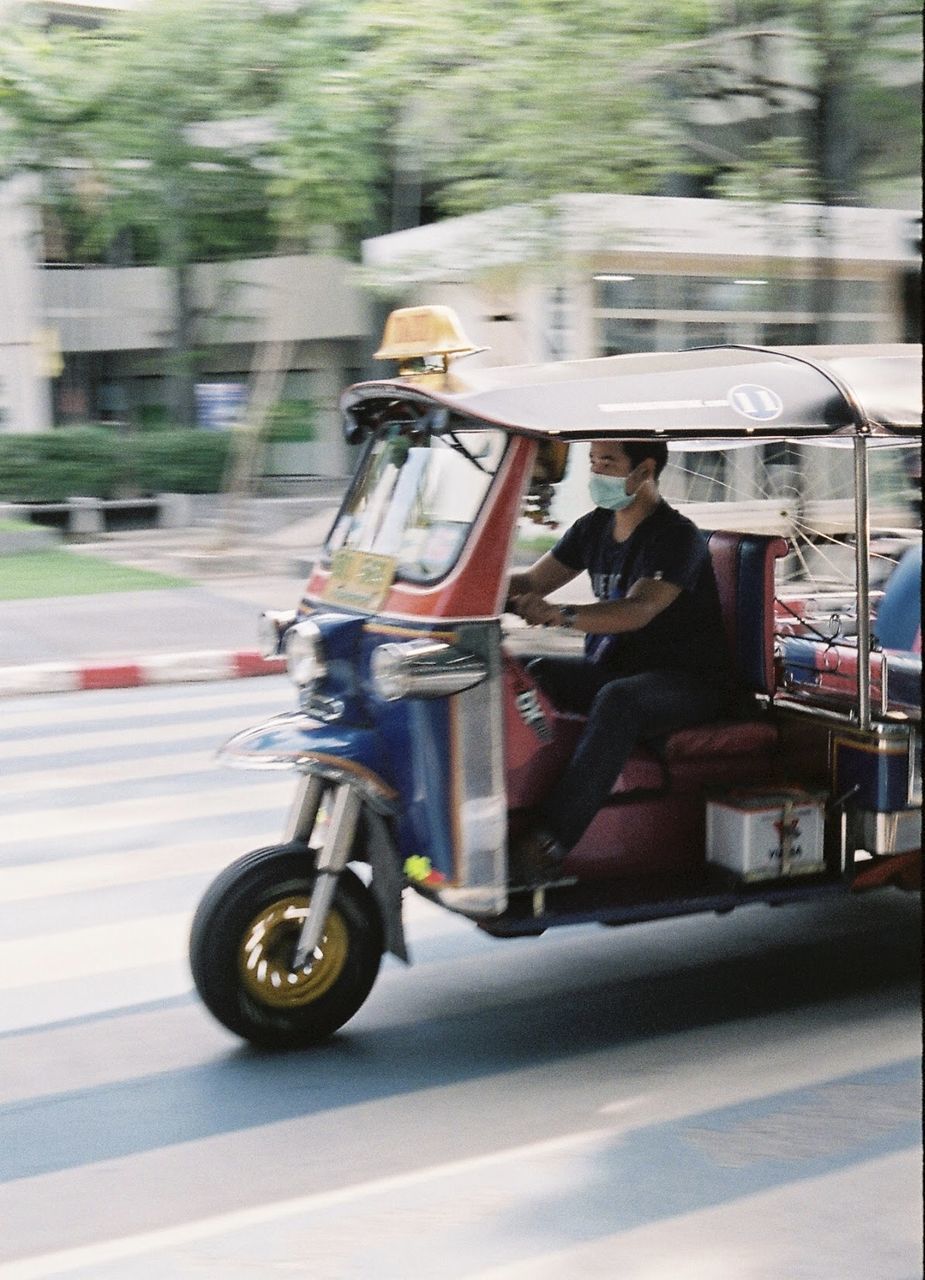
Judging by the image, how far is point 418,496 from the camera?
495 cm

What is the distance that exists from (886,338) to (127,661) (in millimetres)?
12547

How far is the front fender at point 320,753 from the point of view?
4.56 metres

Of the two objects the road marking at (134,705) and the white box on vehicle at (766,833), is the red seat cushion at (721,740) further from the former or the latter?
the road marking at (134,705)

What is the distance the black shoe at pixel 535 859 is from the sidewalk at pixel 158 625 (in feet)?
18.7

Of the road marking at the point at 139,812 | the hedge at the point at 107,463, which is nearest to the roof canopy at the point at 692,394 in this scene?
the road marking at the point at 139,812

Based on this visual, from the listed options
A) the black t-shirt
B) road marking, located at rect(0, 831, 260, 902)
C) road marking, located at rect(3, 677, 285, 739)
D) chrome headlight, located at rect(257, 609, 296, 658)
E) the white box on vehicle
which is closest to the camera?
the white box on vehicle

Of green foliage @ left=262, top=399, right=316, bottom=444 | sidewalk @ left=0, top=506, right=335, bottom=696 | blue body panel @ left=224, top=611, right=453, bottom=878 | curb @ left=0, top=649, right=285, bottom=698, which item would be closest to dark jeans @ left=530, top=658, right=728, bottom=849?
Answer: blue body panel @ left=224, top=611, right=453, bottom=878

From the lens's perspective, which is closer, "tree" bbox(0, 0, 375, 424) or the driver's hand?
the driver's hand

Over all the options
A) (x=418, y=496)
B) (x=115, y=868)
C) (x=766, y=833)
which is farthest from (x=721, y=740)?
(x=115, y=868)

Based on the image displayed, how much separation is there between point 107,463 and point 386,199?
225 inches

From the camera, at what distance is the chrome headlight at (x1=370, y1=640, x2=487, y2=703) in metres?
4.41

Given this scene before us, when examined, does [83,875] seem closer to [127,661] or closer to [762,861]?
[762,861]

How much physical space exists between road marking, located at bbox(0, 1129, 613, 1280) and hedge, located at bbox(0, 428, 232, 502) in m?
20.9

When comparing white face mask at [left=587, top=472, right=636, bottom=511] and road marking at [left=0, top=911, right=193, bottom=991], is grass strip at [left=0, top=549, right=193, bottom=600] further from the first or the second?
white face mask at [left=587, top=472, right=636, bottom=511]
